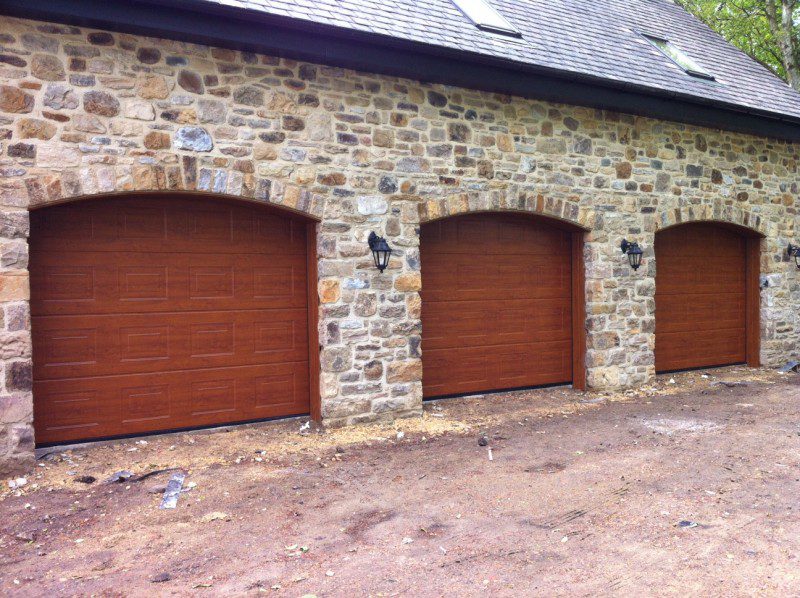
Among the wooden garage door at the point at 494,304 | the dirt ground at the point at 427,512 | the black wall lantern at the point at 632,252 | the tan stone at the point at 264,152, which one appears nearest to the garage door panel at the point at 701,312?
the black wall lantern at the point at 632,252

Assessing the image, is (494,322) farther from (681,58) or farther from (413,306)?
(681,58)

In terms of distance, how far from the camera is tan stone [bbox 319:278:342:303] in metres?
6.23

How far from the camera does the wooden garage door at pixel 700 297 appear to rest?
912cm

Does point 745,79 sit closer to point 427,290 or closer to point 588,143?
point 588,143

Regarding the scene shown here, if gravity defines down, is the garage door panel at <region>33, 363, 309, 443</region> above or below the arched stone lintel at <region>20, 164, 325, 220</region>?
below

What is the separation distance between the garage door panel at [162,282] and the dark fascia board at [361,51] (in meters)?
1.97

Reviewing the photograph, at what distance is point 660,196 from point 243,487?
21.7 ft

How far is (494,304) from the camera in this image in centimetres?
774

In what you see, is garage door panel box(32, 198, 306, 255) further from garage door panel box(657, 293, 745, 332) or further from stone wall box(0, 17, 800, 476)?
garage door panel box(657, 293, 745, 332)

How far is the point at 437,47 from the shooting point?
6.26m

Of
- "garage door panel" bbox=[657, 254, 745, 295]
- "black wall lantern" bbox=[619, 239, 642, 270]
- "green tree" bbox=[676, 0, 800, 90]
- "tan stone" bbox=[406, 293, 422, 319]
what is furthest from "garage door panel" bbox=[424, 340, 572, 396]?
"green tree" bbox=[676, 0, 800, 90]

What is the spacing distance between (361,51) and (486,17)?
2292 millimetres

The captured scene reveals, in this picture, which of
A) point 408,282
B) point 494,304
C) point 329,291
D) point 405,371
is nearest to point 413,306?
point 408,282

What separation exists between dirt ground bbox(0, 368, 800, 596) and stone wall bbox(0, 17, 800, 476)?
3.04ft
